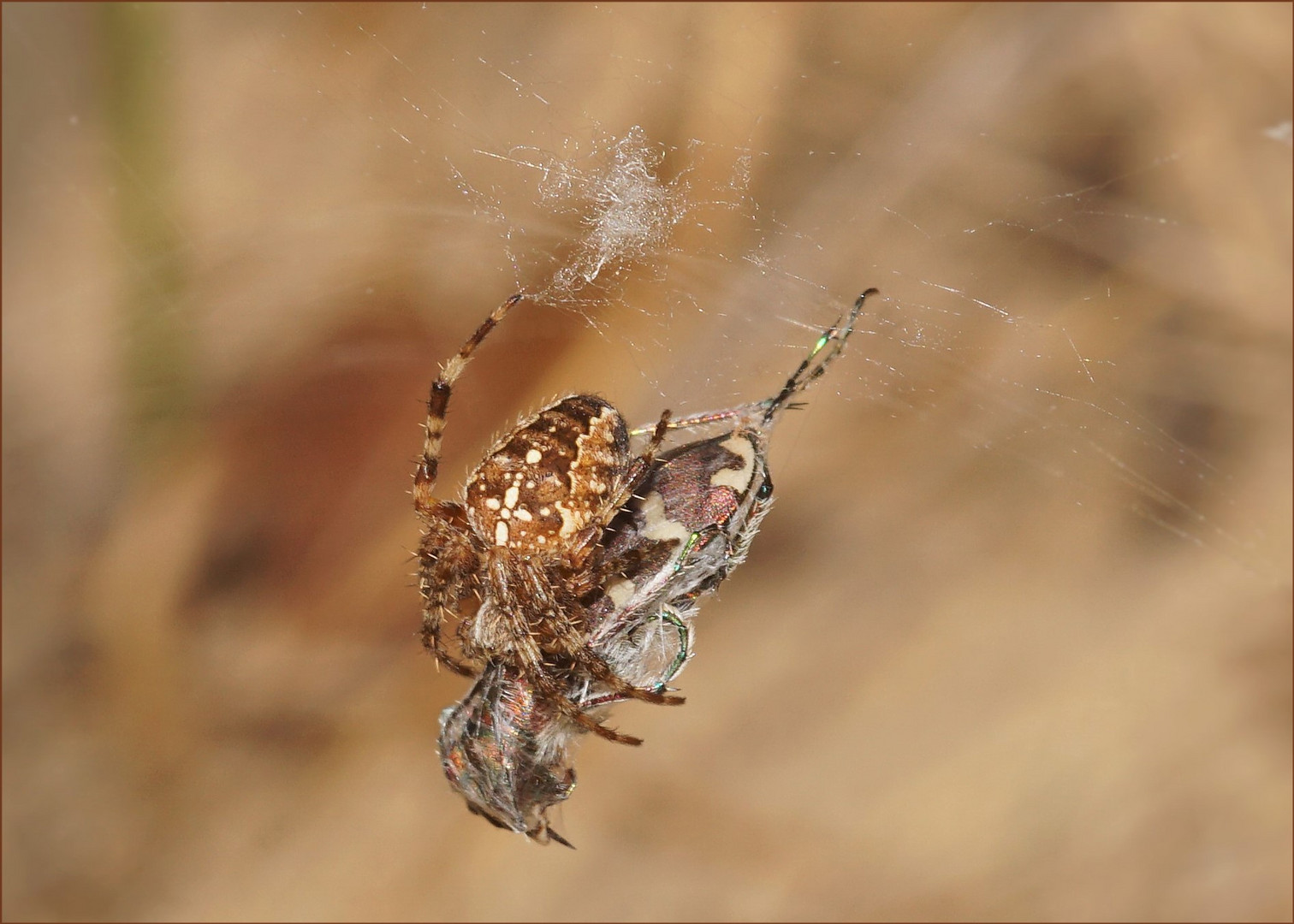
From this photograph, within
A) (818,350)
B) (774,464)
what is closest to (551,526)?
(818,350)

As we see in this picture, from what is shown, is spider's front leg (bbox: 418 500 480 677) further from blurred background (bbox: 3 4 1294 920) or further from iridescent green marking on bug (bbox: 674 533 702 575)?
blurred background (bbox: 3 4 1294 920)

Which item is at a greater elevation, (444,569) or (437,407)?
(437,407)

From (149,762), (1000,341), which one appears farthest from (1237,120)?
(149,762)

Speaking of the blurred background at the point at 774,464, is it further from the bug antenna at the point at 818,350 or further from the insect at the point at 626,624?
the insect at the point at 626,624

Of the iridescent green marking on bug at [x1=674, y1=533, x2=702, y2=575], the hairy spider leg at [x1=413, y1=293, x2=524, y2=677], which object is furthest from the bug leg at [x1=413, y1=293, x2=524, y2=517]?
the iridescent green marking on bug at [x1=674, y1=533, x2=702, y2=575]

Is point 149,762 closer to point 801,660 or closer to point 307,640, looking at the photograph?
point 307,640

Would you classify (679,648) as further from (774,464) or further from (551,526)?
(774,464)
